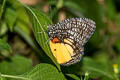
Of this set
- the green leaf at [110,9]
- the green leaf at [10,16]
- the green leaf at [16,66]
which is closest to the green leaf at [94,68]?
the green leaf at [16,66]

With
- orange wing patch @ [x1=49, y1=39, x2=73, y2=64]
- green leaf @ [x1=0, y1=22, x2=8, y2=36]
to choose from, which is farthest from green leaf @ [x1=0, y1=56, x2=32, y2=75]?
orange wing patch @ [x1=49, y1=39, x2=73, y2=64]

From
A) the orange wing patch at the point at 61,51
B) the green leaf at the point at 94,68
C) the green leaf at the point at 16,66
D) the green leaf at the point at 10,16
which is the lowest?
the green leaf at the point at 94,68

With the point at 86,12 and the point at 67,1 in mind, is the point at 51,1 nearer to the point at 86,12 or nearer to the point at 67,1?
the point at 67,1

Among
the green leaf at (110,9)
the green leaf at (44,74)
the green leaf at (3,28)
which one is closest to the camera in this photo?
the green leaf at (44,74)

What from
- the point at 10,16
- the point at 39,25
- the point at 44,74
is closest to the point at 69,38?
the point at 39,25

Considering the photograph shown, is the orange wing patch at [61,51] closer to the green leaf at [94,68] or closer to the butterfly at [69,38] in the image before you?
the butterfly at [69,38]

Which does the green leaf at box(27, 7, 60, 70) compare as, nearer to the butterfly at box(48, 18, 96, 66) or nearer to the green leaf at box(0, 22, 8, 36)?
the butterfly at box(48, 18, 96, 66)

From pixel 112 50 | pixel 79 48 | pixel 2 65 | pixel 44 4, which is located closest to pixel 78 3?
pixel 44 4
